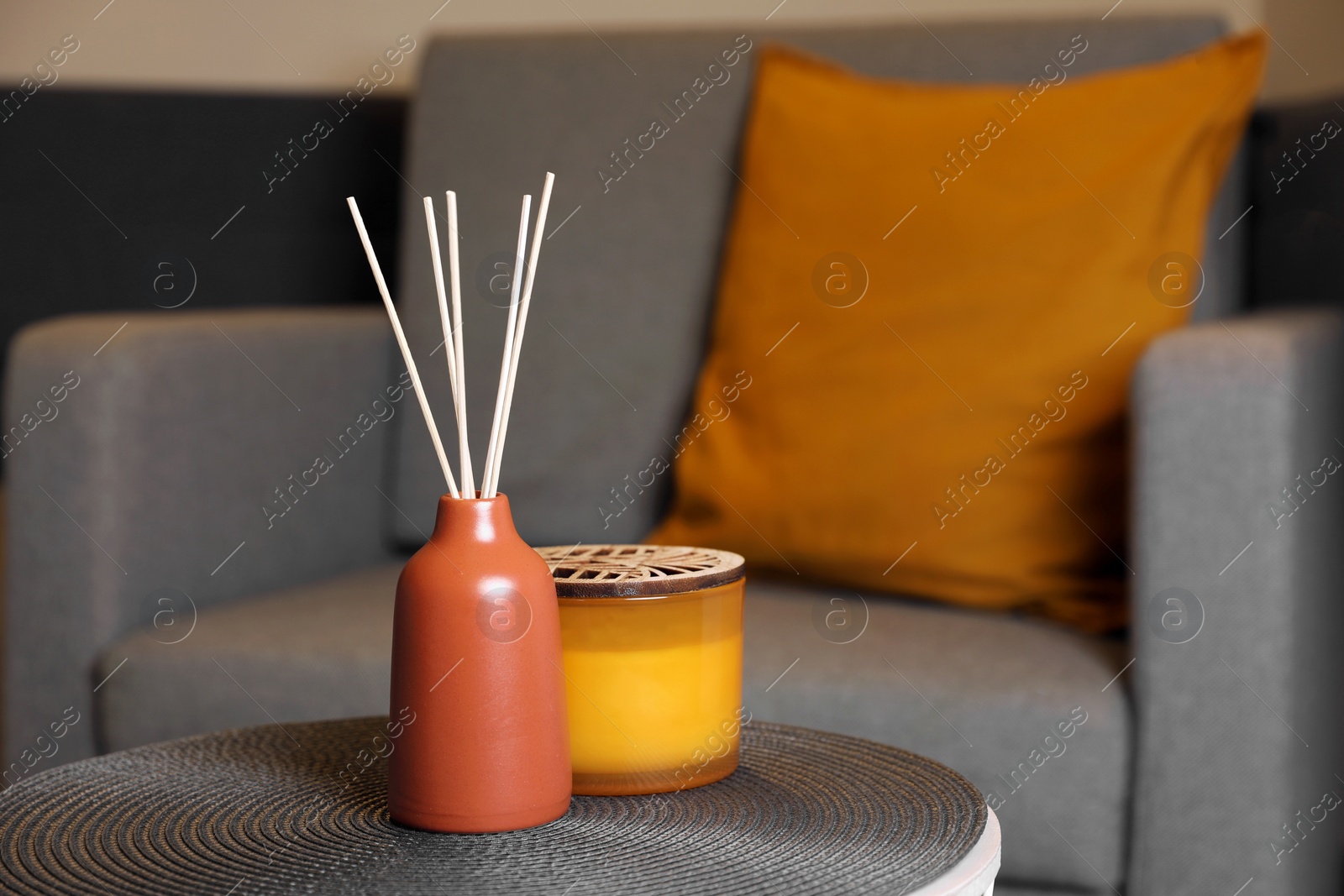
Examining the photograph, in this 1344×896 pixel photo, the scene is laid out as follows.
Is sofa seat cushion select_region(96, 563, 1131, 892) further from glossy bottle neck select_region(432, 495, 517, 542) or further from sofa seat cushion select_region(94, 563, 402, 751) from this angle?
glossy bottle neck select_region(432, 495, 517, 542)

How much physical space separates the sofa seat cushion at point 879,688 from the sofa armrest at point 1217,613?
4 cm

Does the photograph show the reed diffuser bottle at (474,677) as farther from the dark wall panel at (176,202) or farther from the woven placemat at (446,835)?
the dark wall panel at (176,202)

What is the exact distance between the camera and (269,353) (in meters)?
1.49

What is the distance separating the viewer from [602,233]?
5.39 ft

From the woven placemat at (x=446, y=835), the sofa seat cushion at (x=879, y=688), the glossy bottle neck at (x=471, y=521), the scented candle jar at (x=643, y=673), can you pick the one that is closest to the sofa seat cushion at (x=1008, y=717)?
the sofa seat cushion at (x=879, y=688)

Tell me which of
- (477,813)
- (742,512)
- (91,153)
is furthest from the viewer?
(91,153)

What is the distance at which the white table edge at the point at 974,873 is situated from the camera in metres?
0.60

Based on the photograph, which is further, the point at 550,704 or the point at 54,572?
the point at 54,572

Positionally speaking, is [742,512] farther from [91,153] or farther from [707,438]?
[91,153]

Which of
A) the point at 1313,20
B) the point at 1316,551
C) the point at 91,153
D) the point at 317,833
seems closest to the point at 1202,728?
the point at 1316,551

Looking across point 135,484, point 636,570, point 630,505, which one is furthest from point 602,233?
point 636,570

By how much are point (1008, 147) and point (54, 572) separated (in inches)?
40.2

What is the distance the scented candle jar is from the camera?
27.7 inches

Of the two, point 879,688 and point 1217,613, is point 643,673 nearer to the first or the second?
point 879,688
